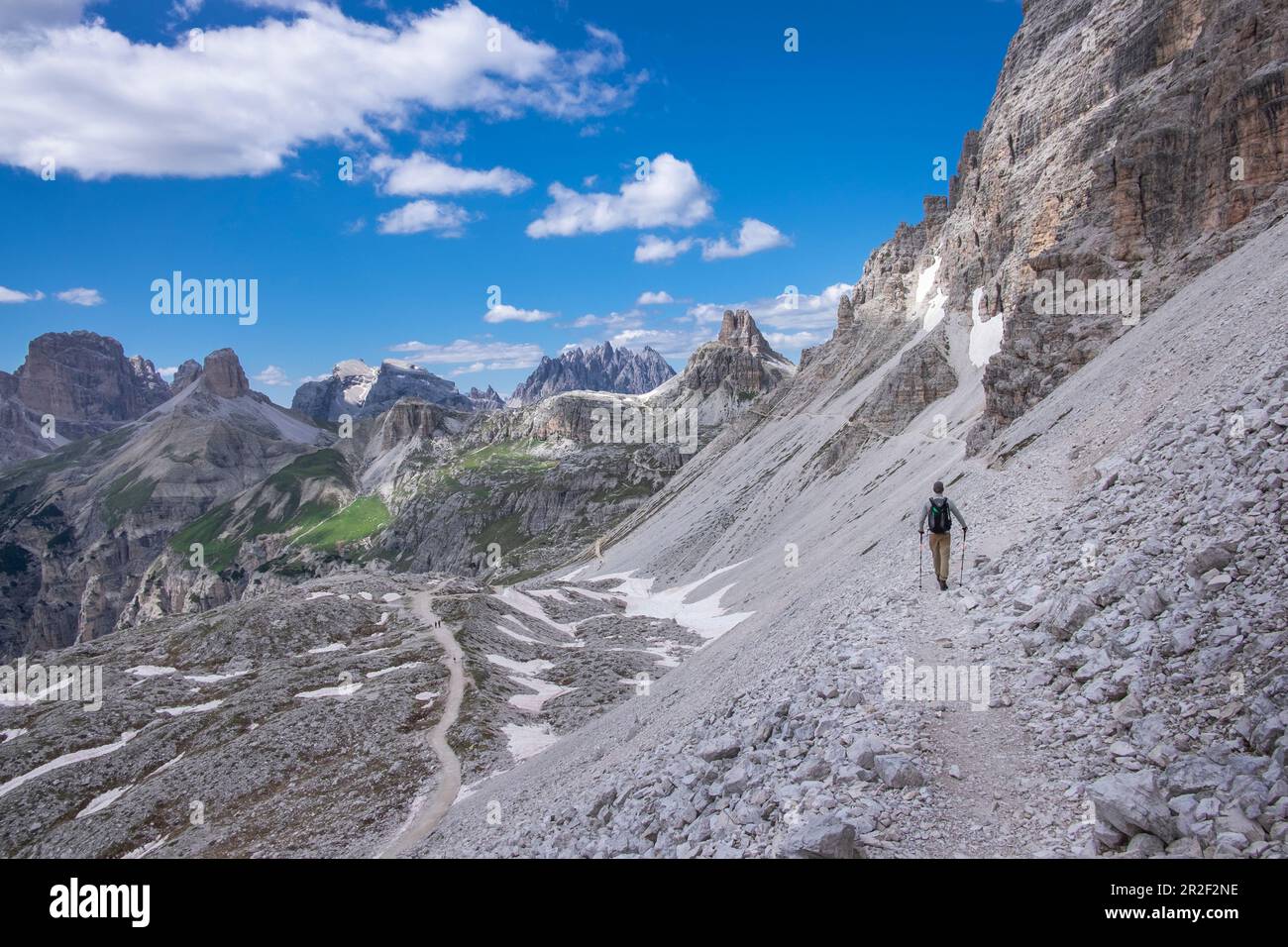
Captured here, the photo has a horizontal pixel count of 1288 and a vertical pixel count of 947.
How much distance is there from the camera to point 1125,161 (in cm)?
6059

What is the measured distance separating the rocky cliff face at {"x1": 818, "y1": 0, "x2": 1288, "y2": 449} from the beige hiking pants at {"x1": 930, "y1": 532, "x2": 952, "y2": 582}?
41101mm

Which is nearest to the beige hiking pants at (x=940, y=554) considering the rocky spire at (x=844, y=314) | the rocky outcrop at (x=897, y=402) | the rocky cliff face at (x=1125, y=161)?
the rocky cliff face at (x=1125, y=161)

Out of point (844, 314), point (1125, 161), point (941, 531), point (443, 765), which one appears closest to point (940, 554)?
point (941, 531)

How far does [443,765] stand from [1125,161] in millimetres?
74803

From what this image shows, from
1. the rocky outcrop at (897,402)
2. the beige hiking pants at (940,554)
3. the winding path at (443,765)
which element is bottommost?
the winding path at (443,765)

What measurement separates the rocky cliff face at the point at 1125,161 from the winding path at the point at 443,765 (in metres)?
A: 47.8

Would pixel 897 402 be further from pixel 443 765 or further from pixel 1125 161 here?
pixel 443 765

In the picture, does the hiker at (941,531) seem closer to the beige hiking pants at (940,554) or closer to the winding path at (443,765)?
the beige hiking pants at (940,554)

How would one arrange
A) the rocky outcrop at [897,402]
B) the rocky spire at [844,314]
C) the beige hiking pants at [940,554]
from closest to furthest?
the beige hiking pants at [940,554]
the rocky outcrop at [897,402]
the rocky spire at [844,314]

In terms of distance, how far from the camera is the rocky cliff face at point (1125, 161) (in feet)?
170

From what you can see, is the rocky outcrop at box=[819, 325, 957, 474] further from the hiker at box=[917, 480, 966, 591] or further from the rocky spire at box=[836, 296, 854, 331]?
the hiker at box=[917, 480, 966, 591]

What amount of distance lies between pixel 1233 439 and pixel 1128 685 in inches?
305

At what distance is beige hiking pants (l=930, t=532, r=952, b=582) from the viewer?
763 inches
